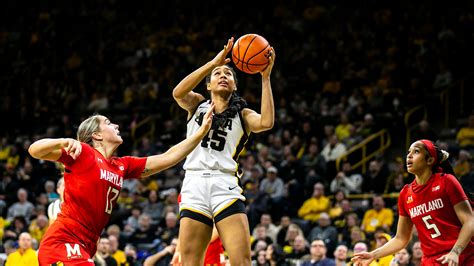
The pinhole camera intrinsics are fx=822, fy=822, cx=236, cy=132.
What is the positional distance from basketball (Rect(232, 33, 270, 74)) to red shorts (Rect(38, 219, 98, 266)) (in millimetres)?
2127

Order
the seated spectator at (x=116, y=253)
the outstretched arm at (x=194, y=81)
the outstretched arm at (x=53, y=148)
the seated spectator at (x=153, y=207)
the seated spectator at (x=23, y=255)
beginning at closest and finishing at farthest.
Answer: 1. the outstretched arm at (x=53, y=148)
2. the outstretched arm at (x=194, y=81)
3. the seated spectator at (x=23, y=255)
4. the seated spectator at (x=116, y=253)
5. the seated spectator at (x=153, y=207)

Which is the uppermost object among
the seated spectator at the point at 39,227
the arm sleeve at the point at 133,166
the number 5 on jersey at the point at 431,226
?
the seated spectator at the point at 39,227

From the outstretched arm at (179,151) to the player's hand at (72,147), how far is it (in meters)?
0.89

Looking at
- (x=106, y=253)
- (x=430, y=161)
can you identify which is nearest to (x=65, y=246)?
(x=430, y=161)

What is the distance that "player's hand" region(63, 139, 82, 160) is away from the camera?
18.8 ft

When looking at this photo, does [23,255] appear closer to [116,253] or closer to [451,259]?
[116,253]

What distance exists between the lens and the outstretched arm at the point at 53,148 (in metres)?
5.61

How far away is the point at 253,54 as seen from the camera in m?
7.20

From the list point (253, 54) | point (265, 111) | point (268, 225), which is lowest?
point (265, 111)

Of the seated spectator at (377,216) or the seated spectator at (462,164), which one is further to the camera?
the seated spectator at (462,164)

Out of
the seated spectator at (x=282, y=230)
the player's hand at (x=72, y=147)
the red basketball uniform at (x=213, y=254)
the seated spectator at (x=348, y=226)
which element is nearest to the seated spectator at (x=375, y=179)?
the seated spectator at (x=348, y=226)

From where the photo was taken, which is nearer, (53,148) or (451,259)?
(53,148)

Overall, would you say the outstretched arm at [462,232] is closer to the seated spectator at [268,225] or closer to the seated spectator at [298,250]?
the seated spectator at [298,250]

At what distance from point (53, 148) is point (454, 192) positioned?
136 inches
